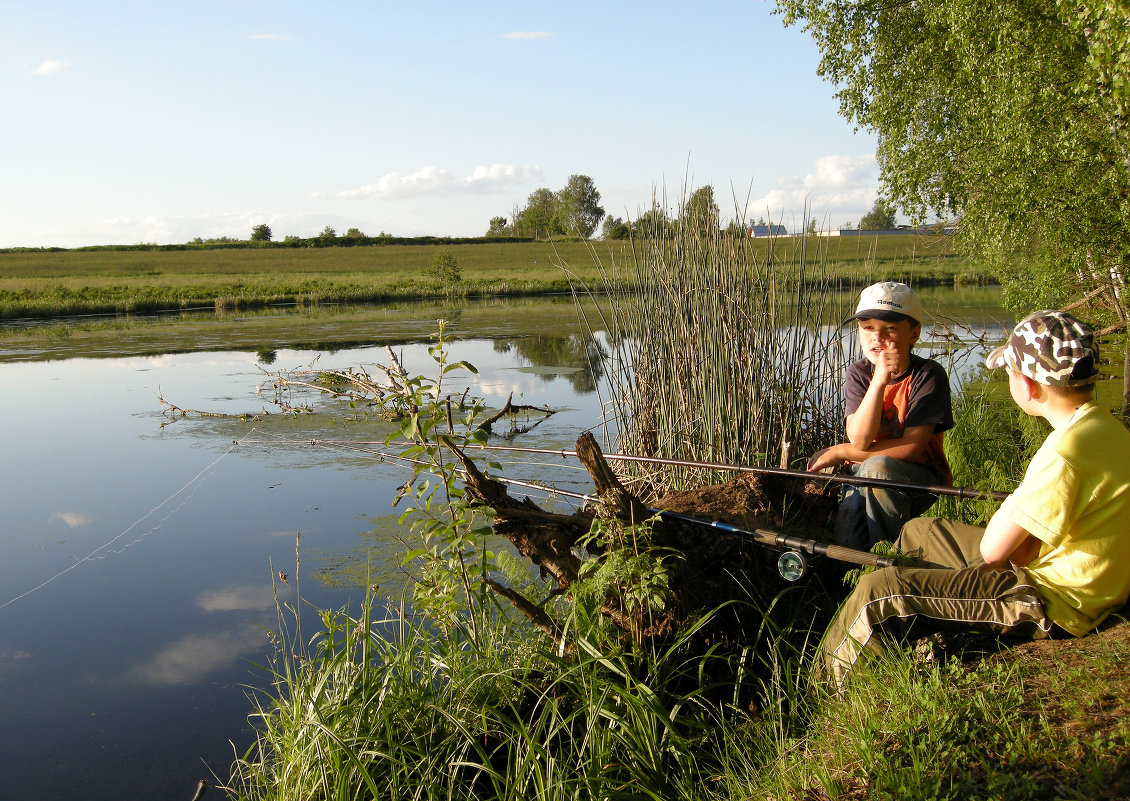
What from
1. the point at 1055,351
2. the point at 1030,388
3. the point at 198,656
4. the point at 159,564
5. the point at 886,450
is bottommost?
the point at 198,656

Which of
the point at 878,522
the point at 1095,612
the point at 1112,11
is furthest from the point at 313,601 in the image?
the point at 1112,11

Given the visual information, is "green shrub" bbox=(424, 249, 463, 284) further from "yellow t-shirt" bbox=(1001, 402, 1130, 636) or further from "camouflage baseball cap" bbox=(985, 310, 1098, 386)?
"yellow t-shirt" bbox=(1001, 402, 1130, 636)

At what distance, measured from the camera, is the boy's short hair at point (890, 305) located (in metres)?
3.04

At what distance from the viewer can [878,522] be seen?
3.13 metres

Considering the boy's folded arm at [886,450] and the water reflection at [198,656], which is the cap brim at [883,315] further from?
the water reflection at [198,656]

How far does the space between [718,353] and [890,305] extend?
3.23 ft

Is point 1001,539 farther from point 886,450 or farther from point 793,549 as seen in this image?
point 886,450

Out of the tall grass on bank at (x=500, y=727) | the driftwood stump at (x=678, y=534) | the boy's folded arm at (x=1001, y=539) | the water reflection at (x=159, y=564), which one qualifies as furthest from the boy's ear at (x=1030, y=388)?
the water reflection at (x=159, y=564)

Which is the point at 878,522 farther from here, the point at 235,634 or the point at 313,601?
the point at 235,634

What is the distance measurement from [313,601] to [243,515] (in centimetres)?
205

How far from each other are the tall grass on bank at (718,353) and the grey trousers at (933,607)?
4.92ft

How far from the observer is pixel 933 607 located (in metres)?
2.25

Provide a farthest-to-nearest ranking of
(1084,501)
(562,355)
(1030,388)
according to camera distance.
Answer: (562,355), (1030,388), (1084,501)

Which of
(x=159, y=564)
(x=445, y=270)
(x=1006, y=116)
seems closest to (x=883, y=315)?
(x=159, y=564)
